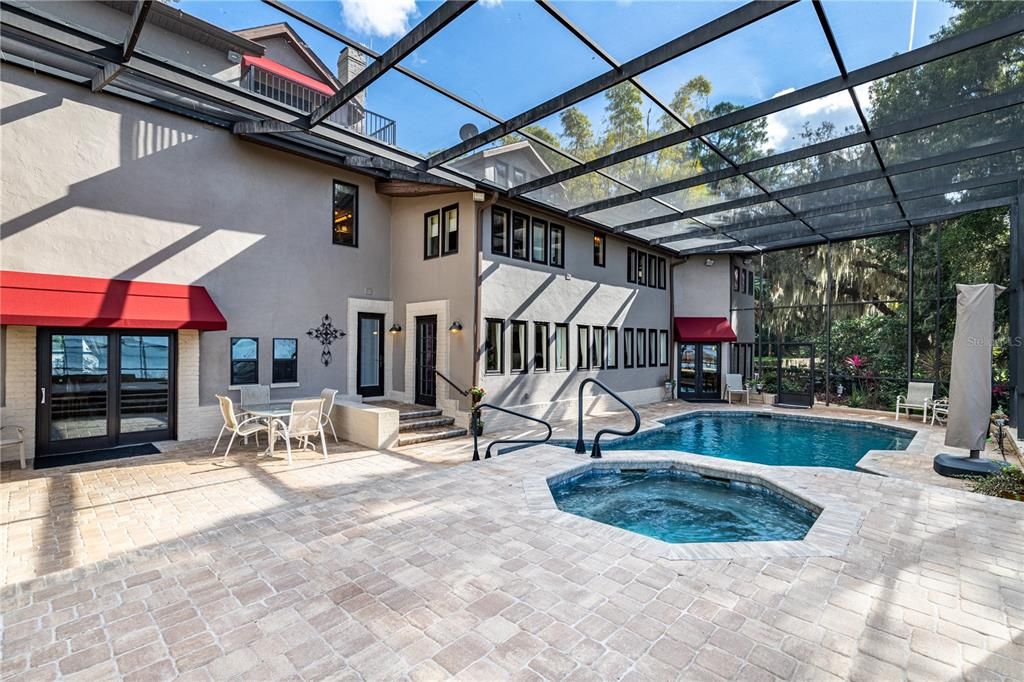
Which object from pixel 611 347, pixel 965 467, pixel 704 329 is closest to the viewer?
pixel 965 467

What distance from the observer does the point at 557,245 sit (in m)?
12.0

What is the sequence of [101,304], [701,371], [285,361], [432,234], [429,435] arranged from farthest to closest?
[701,371] < [432,234] < [285,361] < [429,435] < [101,304]

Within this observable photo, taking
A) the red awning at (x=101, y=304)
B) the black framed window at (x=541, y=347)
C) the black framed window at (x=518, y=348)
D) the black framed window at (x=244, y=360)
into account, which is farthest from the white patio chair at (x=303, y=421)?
the black framed window at (x=541, y=347)

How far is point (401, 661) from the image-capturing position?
2.65m

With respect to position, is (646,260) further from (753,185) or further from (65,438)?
(65,438)

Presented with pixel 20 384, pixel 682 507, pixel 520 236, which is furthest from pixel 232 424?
pixel 682 507

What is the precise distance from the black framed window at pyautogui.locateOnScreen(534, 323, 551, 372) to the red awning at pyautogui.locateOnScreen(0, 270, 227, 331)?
6.66 m

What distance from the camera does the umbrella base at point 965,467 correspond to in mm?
6617

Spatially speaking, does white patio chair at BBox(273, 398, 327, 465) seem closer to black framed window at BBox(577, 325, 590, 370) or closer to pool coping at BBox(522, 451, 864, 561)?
pool coping at BBox(522, 451, 864, 561)

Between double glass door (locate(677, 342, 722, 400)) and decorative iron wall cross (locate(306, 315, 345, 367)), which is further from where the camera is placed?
double glass door (locate(677, 342, 722, 400))

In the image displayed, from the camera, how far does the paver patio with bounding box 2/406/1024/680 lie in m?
2.65

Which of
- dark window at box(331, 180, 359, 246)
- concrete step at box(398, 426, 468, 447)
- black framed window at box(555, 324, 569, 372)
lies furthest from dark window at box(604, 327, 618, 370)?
dark window at box(331, 180, 359, 246)

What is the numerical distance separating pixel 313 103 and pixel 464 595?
44.3 ft

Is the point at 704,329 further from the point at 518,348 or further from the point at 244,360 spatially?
the point at 244,360
